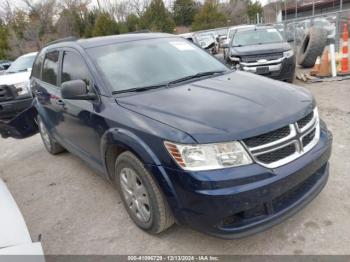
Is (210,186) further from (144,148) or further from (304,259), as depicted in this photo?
(304,259)

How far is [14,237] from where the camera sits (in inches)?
77.7

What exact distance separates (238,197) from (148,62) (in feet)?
6.01

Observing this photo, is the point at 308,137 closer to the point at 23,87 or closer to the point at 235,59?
the point at 235,59

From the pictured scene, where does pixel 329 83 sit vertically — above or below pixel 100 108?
below

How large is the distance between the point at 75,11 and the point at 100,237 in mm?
40749

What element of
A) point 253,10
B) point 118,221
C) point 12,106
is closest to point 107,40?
point 118,221

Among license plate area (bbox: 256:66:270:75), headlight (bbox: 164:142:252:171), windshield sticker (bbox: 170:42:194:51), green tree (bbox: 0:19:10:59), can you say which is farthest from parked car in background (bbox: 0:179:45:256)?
green tree (bbox: 0:19:10:59)

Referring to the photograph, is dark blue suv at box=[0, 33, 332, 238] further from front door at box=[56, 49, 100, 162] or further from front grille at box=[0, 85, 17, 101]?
front grille at box=[0, 85, 17, 101]

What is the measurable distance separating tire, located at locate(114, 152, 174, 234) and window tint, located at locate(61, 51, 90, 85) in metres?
1.02

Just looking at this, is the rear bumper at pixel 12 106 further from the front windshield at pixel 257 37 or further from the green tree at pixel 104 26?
the green tree at pixel 104 26

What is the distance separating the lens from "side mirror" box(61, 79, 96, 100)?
9.84 feet

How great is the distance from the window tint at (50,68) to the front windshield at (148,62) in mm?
1010

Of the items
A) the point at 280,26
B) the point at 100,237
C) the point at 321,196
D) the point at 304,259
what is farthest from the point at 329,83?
the point at 280,26

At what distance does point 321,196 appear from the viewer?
314 centimetres
